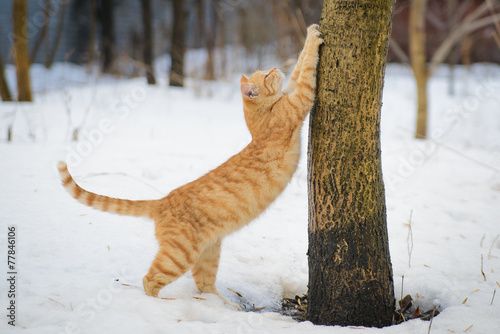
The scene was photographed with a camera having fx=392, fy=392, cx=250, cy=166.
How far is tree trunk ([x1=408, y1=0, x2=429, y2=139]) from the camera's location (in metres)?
6.46

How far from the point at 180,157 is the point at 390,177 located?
8.65 ft

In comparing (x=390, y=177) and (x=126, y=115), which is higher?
(x=126, y=115)

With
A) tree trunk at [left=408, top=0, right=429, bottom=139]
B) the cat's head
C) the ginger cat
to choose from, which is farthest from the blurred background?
the ginger cat

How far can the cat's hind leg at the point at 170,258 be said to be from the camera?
236cm

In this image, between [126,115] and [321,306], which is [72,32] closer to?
[126,115]

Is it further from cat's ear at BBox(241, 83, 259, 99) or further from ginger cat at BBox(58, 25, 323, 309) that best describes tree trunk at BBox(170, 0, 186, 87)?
ginger cat at BBox(58, 25, 323, 309)

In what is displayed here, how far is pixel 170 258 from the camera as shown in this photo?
2.40 m

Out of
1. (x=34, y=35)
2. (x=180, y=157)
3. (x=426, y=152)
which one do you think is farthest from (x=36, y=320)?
(x=34, y=35)

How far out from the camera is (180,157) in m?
5.04

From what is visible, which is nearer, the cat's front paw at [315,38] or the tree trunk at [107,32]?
the cat's front paw at [315,38]

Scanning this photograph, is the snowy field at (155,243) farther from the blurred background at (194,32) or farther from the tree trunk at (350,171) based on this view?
the blurred background at (194,32)

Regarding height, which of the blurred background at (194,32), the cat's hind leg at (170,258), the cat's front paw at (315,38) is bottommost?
the cat's hind leg at (170,258)

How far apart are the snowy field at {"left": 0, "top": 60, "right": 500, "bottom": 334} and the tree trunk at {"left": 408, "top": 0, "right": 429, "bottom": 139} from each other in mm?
546

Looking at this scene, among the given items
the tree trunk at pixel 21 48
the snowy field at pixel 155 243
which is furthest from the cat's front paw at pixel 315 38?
the tree trunk at pixel 21 48
